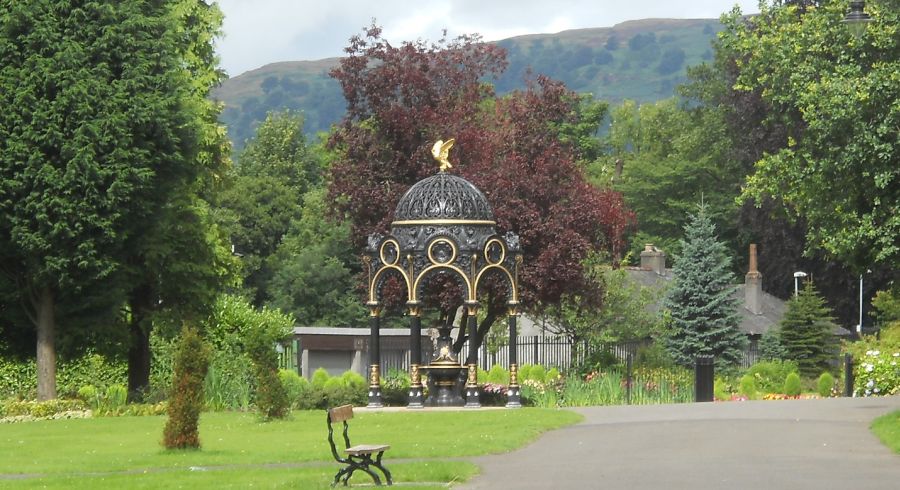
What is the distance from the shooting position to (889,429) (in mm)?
23969

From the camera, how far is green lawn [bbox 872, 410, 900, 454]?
868 inches

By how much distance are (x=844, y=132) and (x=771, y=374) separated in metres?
21.5

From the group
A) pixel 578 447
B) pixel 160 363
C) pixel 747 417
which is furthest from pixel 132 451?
pixel 160 363

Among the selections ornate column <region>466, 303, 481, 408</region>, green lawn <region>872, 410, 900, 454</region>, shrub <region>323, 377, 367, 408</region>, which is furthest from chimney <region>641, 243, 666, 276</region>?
green lawn <region>872, 410, 900, 454</region>

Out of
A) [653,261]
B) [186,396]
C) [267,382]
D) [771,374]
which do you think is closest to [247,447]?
[186,396]

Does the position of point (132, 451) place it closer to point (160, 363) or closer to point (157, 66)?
point (157, 66)

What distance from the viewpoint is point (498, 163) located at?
130 feet

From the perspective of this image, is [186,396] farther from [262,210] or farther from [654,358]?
[262,210]

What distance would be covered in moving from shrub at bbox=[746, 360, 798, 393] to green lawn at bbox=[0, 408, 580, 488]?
54.0ft

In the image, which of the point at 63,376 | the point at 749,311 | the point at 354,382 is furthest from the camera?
the point at 749,311

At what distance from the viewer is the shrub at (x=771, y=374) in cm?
4562

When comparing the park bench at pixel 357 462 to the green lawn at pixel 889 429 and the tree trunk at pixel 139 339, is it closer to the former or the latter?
the green lawn at pixel 889 429

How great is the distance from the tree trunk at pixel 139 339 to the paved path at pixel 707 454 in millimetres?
13301

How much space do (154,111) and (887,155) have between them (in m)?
15.8
